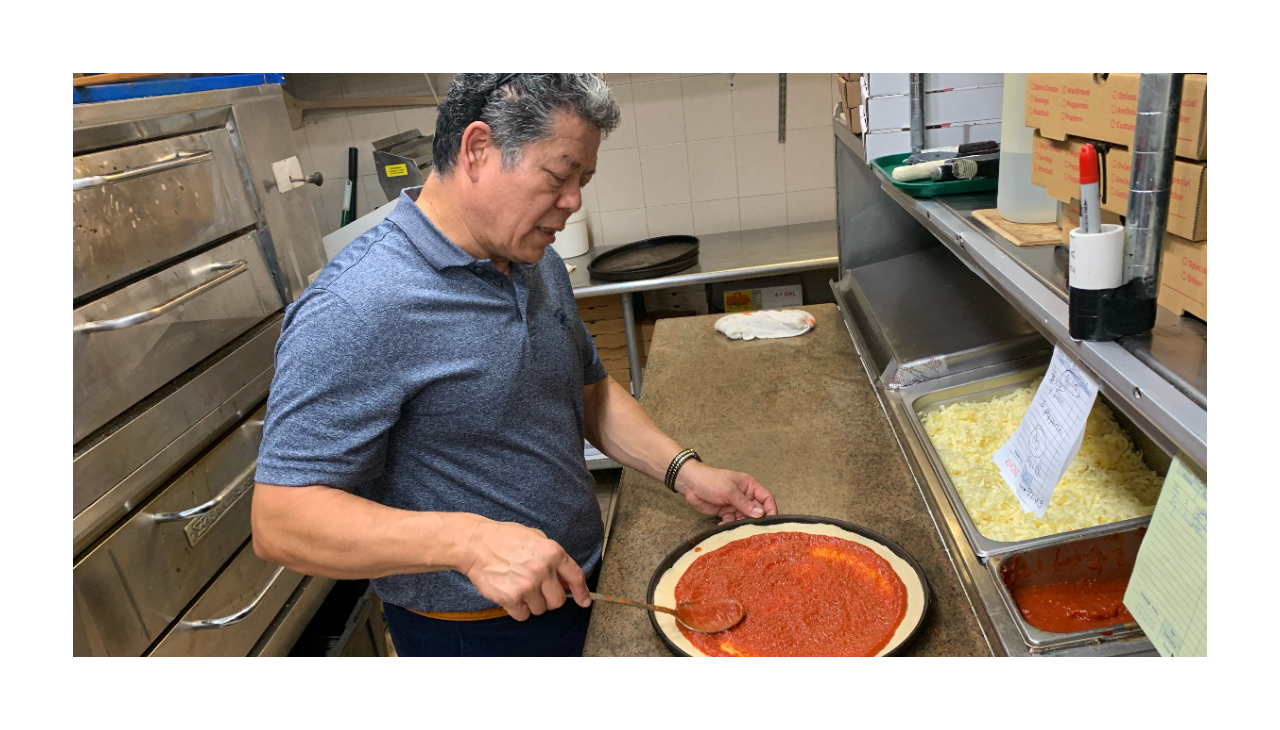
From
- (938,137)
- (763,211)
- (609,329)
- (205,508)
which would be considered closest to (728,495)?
(938,137)

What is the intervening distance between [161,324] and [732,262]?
95.6 inches

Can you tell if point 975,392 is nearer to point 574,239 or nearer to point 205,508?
point 205,508

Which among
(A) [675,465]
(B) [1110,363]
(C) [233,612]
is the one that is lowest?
(C) [233,612]

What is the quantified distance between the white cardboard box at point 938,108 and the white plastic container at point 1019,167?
15.2 inches

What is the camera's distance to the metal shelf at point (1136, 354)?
0.76 meters

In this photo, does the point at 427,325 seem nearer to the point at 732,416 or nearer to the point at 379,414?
the point at 379,414

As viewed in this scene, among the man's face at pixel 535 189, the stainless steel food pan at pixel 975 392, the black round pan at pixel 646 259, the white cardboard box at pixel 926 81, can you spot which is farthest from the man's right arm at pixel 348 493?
the black round pan at pixel 646 259

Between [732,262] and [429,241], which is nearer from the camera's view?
[429,241]

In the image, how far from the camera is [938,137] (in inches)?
76.1

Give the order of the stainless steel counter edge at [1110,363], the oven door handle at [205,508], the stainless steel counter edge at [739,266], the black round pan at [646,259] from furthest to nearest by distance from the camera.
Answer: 1. the black round pan at [646,259]
2. the stainless steel counter edge at [739,266]
3. the oven door handle at [205,508]
4. the stainless steel counter edge at [1110,363]

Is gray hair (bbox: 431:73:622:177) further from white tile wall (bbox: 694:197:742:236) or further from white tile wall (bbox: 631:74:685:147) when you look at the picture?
white tile wall (bbox: 694:197:742:236)

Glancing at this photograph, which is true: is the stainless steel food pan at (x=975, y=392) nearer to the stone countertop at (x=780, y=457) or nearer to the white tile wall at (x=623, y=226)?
the stone countertop at (x=780, y=457)

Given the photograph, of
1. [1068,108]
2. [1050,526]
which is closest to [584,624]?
[1050,526]

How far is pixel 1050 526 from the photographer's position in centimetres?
140
